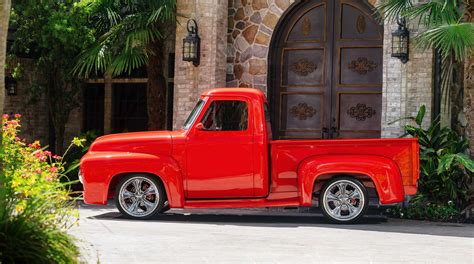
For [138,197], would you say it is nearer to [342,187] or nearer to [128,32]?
[342,187]

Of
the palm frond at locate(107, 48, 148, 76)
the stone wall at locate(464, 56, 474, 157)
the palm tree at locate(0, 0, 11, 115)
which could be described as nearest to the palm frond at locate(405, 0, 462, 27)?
the stone wall at locate(464, 56, 474, 157)

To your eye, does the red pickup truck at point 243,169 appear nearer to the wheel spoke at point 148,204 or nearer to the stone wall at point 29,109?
the wheel spoke at point 148,204

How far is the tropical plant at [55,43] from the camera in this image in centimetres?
1747

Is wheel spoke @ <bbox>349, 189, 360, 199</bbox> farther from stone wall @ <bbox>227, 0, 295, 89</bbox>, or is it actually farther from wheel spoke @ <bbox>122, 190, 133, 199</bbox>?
stone wall @ <bbox>227, 0, 295, 89</bbox>

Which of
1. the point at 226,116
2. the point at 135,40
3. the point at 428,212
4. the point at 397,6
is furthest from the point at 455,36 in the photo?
the point at 135,40

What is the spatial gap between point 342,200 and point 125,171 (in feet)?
10.3

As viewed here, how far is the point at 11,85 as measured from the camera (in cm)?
2012

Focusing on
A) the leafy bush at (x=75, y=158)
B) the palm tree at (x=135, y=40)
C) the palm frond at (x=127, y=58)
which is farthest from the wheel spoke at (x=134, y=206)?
the palm frond at (x=127, y=58)

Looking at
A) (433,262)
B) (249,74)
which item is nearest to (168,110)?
(249,74)

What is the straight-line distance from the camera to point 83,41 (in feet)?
57.5

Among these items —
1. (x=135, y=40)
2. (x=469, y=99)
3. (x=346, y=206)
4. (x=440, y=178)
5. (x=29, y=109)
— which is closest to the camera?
(x=346, y=206)

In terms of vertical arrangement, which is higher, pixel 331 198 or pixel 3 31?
pixel 3 31

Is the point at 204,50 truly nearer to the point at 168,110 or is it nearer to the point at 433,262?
the point at 168,110

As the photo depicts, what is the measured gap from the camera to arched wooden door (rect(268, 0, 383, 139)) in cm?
1677
